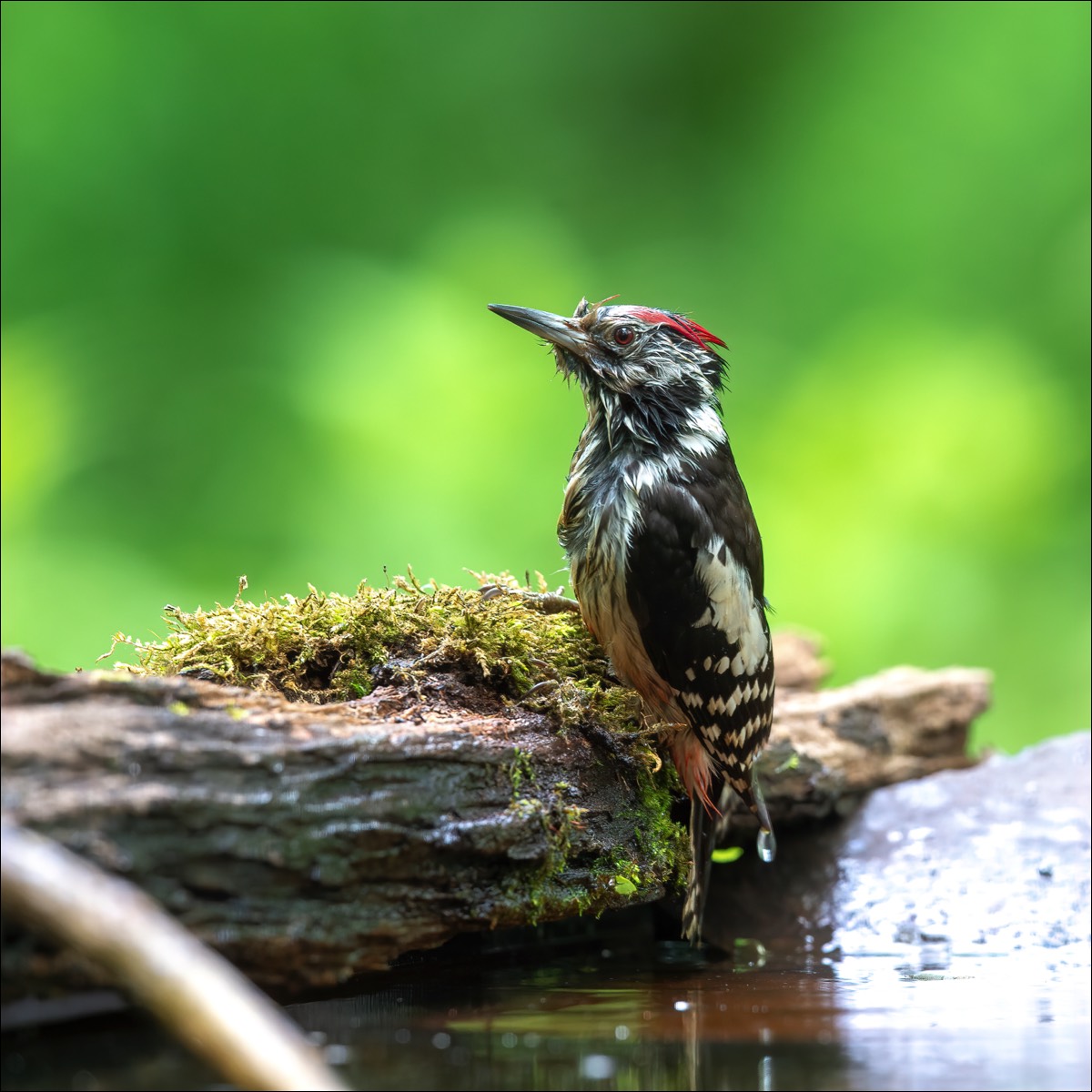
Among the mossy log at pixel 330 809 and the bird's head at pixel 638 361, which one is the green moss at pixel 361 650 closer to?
the mossy log at pixel 330 809

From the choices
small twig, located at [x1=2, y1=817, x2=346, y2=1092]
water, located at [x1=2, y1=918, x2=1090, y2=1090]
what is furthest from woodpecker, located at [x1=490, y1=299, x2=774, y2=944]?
small twig, located at [x1=2, y1=817, x2=346, y2=1092]

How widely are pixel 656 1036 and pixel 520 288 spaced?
430cm

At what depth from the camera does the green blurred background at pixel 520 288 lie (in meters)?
4.97

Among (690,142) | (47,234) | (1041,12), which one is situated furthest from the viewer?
(690,142)

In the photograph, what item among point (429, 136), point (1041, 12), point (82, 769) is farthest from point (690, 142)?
point (82, 769)

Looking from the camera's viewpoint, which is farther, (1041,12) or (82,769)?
(1041,12)

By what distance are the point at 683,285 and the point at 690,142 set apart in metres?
0.83

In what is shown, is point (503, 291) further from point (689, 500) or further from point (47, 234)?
point (689, 500)

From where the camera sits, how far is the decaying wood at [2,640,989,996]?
132 centimetres

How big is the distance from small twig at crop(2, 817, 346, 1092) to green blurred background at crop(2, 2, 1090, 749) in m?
3.48

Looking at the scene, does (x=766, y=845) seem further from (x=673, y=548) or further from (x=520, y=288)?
(x=520, y=288)

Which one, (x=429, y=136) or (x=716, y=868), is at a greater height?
(x=429, y=136)

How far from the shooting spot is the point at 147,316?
514 centimetres

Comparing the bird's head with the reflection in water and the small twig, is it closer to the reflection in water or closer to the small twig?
the reflection in water
